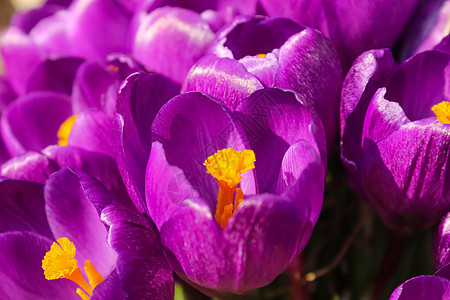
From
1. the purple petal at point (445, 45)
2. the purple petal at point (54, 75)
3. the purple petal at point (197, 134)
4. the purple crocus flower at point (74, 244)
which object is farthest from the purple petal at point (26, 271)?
the purple petal at point (445, 45)

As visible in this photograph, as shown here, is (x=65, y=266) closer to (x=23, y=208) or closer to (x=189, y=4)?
(x=23, y=208)

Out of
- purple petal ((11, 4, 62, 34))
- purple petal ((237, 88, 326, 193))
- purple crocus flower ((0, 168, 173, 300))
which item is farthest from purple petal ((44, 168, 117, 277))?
purple petal ((11, 4, 62, 34))

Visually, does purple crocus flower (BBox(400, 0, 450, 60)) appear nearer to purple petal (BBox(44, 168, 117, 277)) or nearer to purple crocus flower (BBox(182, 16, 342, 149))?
purple crocus flower (BBox(182, 16, 342, 149))

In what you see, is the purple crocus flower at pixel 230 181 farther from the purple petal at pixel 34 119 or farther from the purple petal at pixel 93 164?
the purple petal at pixel 34 119

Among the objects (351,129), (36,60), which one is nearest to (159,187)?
(351,129)

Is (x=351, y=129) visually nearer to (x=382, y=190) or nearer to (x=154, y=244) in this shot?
(x=382, y=190)
